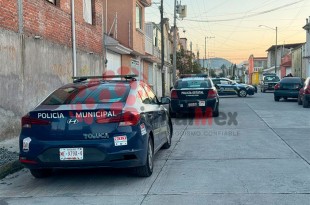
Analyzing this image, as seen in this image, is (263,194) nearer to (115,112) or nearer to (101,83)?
(115,112)

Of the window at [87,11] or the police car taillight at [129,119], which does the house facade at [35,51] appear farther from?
the police car taillight at [129,119]

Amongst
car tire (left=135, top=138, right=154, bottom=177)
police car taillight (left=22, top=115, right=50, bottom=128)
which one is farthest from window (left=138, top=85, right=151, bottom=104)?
police car taillight (left=22, top=115, right=50, bottom=128)

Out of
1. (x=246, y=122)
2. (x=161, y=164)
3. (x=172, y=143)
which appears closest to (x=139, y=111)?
(x=161, y=164)

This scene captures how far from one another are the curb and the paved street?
0.34 feet

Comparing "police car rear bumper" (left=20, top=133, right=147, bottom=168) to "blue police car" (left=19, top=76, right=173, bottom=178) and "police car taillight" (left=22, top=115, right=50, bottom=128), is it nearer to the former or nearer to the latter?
"blue police car" (left=19, top=76, right=173, bottom=178)

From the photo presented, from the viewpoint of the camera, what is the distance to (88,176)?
7219 millimetres

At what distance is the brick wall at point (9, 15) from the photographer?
33.0ft

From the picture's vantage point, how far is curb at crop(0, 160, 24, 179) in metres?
7.31

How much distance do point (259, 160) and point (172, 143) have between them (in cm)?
283

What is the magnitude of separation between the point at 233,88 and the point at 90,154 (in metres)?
27.1

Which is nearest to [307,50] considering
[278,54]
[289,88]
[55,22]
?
[289,88]

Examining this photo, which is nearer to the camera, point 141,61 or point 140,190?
point 140,190

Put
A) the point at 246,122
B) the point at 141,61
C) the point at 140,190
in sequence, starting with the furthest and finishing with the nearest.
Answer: the point at 141,61, the point at 246,122, the point at 140,190

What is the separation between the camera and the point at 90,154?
20.4ft
